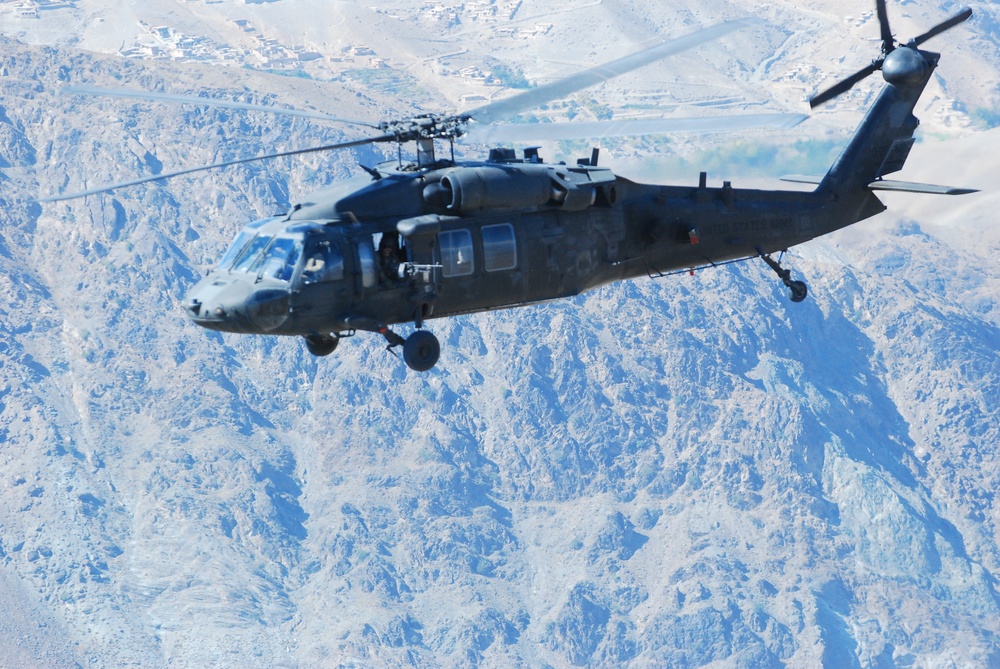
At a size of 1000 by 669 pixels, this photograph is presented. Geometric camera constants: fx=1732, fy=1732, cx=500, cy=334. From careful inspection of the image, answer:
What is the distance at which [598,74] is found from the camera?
48.5 meters

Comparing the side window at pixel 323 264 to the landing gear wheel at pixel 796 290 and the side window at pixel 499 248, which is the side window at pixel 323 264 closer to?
the side window at pixel 499 248

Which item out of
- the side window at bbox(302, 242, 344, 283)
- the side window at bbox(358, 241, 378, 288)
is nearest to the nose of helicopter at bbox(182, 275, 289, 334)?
the side window at bbox(302, 242, 344, 283)

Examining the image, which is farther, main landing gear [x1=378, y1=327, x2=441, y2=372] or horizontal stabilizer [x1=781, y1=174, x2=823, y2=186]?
horizontal stabilizer [x1=781, y1=174, x2=823, y2=186]

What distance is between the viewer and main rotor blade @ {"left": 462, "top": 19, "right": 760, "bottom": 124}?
4909 centimetres

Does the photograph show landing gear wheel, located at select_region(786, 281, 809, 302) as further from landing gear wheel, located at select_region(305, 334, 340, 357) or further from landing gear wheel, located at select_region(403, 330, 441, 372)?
landing gear wheel, located at select_region(305, 334, 340, 357)

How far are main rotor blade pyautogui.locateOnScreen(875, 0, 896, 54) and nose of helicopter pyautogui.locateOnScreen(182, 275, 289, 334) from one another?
83.7 ft

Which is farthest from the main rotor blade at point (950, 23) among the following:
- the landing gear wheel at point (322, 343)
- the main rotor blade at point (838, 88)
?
the landing gear wheel at point (322, 343)

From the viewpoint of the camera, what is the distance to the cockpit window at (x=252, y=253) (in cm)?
5094

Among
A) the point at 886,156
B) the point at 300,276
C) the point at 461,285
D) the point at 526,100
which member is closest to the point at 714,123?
the point at 526,100

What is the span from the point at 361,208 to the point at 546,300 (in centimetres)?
748

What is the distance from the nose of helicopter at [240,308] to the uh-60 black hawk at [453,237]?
0.13 ft

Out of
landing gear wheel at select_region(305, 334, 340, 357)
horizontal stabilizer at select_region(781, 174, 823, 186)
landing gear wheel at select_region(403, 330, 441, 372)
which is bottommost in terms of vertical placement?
horizontal stabilizer at select_region(781, 174, 823, 186)

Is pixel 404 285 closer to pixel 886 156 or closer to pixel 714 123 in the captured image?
pixel 714 123

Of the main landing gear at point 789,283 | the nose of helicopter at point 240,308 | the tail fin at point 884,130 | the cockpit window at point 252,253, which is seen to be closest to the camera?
the nose of helicopter at point 240,308
